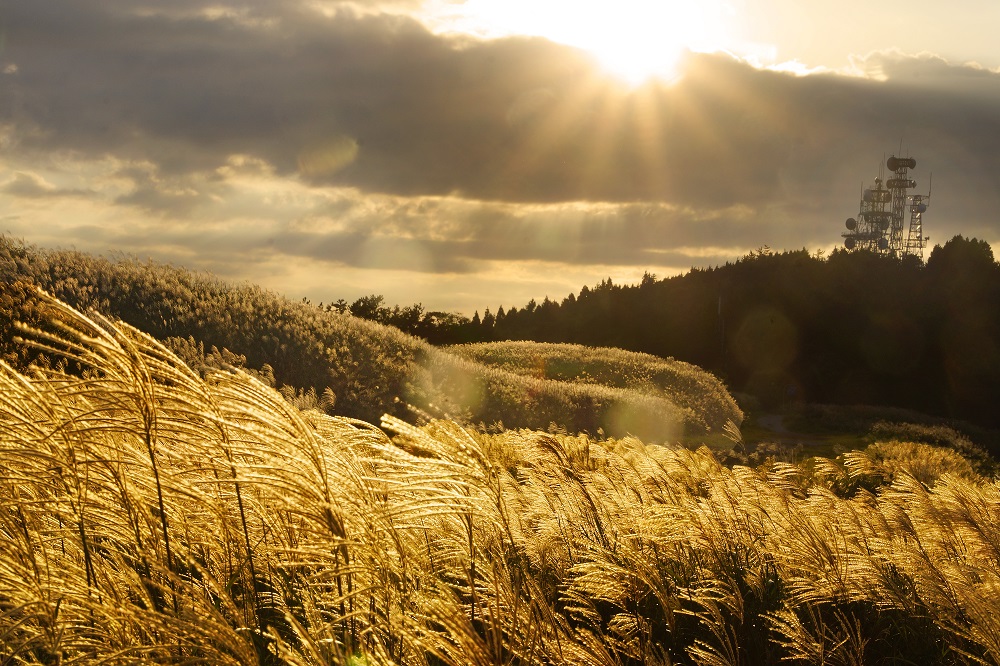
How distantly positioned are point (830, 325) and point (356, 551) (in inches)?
2868

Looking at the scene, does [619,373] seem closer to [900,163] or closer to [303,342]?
[303,342]

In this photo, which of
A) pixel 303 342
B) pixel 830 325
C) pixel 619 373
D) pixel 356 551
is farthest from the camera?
pixel 830 325

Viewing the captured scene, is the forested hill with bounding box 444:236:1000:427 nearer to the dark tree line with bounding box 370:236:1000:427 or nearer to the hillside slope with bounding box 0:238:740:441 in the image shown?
the dark tree line with bounding box 370:236:1000:427

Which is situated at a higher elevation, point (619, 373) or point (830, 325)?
point (830, 325)

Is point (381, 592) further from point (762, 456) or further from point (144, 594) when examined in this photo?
point (762, 456)

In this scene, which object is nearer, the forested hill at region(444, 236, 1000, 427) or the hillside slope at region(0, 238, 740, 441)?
the hillside slope at region(0, 238, 740, 441)

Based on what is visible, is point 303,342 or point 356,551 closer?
point 356,551

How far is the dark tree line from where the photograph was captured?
65812 mm

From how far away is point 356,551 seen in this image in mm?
3311

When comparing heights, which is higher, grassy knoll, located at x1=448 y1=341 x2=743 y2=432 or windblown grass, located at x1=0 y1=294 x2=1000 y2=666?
windblown grass, located at x1=0 y1=294 x2=1000 y2=666

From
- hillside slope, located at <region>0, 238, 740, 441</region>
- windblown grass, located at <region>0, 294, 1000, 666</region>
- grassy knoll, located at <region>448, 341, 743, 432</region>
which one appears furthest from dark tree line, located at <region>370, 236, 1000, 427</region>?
windblown grass, located at <region>0, 294, 1000, 666</region>

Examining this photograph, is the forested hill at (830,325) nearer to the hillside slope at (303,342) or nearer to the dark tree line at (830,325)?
the dark tree line at (830,325)

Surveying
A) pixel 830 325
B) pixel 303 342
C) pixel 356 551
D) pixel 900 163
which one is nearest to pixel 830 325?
pixel 830 325

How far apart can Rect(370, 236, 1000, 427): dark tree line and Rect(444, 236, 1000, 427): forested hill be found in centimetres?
10
